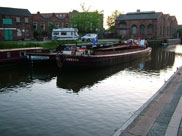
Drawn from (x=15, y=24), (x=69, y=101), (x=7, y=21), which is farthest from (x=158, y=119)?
(x=15, y=24)

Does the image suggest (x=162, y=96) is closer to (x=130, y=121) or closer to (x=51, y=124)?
(x=130, y=121)

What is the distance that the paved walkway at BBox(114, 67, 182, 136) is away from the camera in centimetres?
716

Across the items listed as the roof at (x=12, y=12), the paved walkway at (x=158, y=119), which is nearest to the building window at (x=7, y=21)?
the roof at (x=12, y=12)

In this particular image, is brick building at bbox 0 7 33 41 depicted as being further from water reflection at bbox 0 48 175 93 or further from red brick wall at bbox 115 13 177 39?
red brick wall at bbox 115 13 177 39

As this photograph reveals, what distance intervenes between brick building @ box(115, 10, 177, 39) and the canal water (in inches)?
2271

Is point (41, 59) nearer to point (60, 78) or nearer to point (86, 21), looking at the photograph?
point (60, 78)

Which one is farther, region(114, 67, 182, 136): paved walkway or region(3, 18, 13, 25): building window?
region(3, 18, 13, 25): building window

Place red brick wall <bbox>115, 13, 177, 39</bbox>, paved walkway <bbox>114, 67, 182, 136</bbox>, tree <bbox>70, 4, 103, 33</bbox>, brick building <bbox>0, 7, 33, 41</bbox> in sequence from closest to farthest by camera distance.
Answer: paved walkway <bbox>114, 67, 182, 136</bbox> → brick building <bbox>0, 7, 33, 41</bbox> → tree <bbox>70, 4, 103, 33</bbox> → red brick wall <bbox>115, 13, 177, 39</bbox>

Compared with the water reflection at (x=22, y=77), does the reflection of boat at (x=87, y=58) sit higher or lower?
higher

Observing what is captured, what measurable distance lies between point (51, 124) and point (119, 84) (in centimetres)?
879

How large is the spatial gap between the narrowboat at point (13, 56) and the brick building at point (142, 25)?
52.6 meters

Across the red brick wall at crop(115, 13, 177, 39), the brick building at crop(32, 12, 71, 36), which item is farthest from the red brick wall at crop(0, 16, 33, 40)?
the red brick wall at crop(115, 13, 177, 39)

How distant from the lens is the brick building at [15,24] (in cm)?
4500

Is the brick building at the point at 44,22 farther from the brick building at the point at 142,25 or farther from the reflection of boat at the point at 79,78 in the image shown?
the reflection of boat at the point at 79,78
